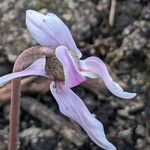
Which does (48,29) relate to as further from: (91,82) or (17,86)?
(91,82)

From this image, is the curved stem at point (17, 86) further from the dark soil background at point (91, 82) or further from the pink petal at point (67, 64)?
the dark soil background at point (91, 82)

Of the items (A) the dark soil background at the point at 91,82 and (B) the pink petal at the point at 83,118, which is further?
(A) the dark soil background at the point at 91,82

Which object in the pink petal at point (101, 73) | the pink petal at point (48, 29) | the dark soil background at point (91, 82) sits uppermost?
the pink petal at point (48, 29)

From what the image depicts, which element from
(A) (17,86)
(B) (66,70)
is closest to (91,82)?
(A) (17,86)

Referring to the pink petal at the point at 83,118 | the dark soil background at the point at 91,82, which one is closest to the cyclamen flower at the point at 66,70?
the pink petal at the point at 83,118

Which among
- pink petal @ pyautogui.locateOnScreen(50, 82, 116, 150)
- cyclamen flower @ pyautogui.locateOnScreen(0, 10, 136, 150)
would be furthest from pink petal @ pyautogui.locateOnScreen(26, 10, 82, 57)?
pink petal @ pyautogui.locateOnScreen(50, 82, 116, 150)

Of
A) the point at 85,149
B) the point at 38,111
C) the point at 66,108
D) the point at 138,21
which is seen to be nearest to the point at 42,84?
the point at 38,111

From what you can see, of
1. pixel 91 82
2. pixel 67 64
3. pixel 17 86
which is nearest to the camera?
pixel 67 64

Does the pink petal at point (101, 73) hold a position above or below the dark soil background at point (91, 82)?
above
